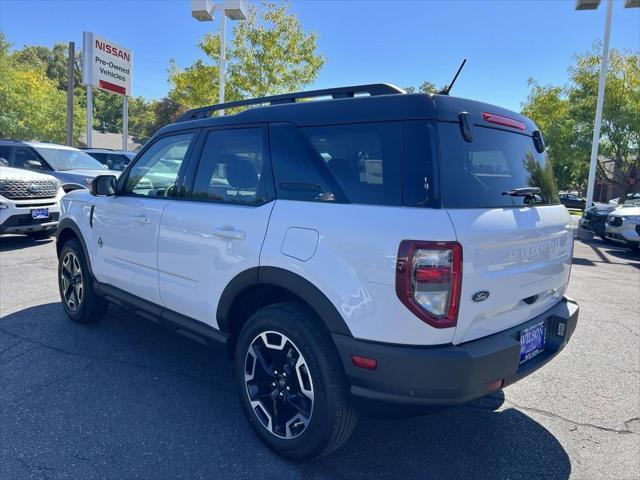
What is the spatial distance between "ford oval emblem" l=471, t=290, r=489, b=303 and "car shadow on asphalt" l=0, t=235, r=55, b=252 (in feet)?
27.3

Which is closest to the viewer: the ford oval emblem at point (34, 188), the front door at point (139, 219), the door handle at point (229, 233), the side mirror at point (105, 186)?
the door handle at point (229, 233)

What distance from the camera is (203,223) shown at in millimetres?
2920

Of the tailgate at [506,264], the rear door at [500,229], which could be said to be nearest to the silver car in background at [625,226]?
the rear door at [500,229]

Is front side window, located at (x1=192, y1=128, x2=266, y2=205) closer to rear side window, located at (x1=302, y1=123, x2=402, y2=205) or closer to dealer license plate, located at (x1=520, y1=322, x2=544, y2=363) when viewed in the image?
rear side window, located at (x1=302, y1=123, x2=402, y2=205)

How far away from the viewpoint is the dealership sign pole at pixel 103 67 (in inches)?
686

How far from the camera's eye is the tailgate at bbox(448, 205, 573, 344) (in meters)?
2.09

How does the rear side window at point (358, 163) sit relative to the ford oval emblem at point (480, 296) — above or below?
above

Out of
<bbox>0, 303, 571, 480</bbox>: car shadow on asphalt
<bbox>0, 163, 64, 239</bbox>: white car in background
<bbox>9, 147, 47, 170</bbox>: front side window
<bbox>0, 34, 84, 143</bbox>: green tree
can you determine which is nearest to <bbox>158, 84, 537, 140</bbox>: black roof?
<bbox>0, 303, 571, 480</bbox>: car shadow on asphalt

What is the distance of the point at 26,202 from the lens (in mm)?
7922

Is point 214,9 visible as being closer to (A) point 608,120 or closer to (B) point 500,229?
(B) point 500,229

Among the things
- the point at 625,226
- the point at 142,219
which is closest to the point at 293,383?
the point at 142,219

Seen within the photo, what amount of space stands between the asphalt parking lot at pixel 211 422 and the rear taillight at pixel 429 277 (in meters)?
1.06

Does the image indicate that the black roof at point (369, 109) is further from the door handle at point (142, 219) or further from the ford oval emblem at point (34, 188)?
the ford oval emblem at point (34, 188)

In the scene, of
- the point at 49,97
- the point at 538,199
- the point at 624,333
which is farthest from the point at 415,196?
the point at 49,97
